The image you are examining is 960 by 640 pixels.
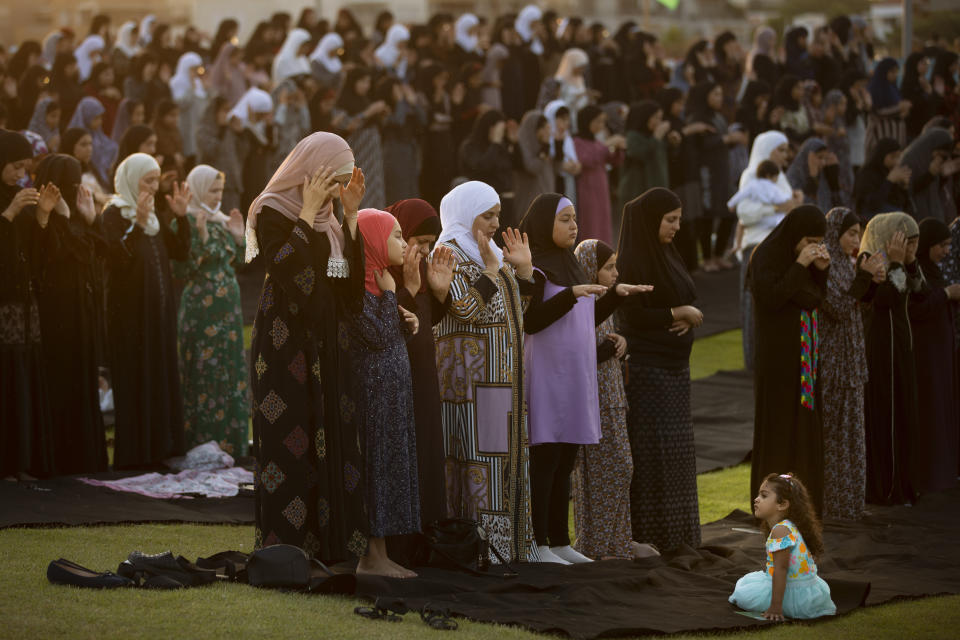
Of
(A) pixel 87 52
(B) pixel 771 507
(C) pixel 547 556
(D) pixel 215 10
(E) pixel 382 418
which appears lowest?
(C) pixel 547 556

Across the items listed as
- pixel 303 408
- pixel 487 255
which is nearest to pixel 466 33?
pixel 487 255

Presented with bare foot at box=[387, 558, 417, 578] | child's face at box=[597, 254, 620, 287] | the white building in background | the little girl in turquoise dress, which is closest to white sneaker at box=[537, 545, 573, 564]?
bare foot at box=[387, 558, 417, 578]

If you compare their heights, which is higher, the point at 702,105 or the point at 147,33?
the point at 147,33

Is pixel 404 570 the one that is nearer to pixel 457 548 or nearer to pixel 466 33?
pixel 457 548

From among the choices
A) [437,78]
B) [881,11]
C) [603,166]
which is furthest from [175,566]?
[881,11]

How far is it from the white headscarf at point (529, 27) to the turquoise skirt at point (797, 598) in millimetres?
13081

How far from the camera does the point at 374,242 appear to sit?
564 cm

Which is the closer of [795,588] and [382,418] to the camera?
[795,588]

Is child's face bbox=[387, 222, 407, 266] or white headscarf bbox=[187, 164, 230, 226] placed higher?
white headscarf bbox=[187, 164, 230, 226]

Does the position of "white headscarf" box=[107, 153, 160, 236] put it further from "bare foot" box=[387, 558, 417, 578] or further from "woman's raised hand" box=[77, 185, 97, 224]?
"bare foot" box=[387, 558, 417, 578]

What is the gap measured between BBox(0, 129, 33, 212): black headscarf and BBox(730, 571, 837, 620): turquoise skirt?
4.20 meters

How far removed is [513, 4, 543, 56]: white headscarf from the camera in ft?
58.5

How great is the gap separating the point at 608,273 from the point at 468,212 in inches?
Result: 30.8

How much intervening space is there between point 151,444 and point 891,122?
11.6 meters
